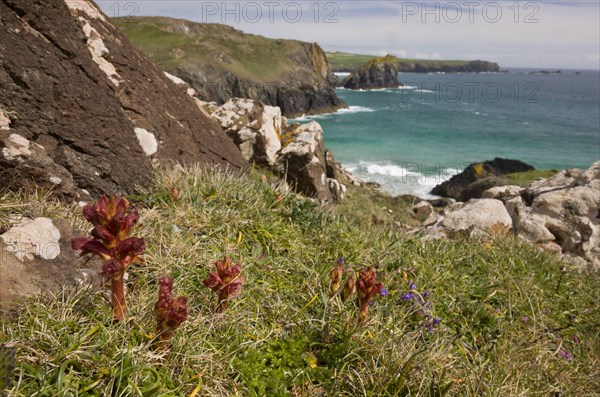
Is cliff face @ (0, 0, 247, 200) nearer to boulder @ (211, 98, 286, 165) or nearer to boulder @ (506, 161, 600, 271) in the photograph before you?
boulder @ (211, 98, 286, 165)

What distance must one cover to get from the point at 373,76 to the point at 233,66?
68.9 metres

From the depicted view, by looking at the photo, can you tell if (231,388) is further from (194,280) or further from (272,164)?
(272,164)

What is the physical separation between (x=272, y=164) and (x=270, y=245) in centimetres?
826

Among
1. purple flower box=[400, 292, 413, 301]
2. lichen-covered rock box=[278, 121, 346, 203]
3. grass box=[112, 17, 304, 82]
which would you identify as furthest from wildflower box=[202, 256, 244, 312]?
grass box=[112, 17, 304, 82]

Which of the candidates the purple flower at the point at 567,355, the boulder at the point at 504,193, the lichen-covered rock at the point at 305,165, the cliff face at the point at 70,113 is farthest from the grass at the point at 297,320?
the lichen-covered rock at the point at 305,165

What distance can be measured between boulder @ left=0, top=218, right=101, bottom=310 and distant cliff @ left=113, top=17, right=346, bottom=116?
64170 mm

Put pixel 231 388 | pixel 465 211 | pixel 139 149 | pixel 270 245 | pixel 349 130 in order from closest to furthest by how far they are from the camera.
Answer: pixel 231 388 → pixel 270 245 → pixel 139 149 → pixel 465 211 → pixel 349 130

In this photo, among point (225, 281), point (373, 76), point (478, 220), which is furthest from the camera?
point (373, 76)

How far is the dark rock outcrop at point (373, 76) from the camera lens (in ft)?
451

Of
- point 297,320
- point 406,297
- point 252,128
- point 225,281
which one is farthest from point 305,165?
point 225,281

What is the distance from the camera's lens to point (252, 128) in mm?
12672

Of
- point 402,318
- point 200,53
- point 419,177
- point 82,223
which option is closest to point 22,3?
point 82,223

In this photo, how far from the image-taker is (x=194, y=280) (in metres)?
3.55

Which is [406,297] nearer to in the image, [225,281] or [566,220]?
[225,281]
